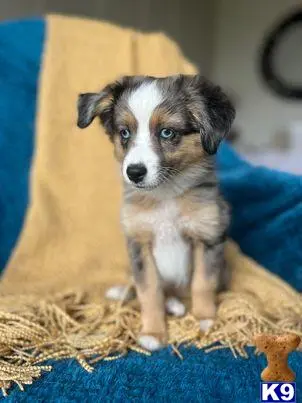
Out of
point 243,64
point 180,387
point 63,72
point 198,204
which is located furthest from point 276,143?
point 180,387

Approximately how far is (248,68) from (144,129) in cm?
616

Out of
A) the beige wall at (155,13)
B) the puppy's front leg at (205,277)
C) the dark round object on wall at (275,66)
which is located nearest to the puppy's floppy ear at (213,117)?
the puppy's front leg at (205,277)

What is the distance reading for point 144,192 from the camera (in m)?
1.78

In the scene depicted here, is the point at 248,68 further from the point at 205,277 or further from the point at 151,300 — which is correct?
the point at 151,300

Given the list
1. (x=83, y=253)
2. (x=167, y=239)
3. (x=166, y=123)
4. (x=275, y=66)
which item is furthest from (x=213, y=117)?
(x=275, y=66)

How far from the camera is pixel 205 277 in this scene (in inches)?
70.9

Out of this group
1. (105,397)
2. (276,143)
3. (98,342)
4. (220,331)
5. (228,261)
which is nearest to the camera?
(105,397)

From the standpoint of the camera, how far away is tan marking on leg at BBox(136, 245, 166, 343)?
173 cm

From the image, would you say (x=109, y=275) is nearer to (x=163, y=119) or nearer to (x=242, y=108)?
(x=163, y=119)

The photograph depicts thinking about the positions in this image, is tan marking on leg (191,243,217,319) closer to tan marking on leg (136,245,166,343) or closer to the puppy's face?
tan marking on leg (136,245,166,343)

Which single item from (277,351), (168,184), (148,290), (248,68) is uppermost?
(248,68)

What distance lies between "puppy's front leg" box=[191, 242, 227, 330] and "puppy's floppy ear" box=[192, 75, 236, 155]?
432mm

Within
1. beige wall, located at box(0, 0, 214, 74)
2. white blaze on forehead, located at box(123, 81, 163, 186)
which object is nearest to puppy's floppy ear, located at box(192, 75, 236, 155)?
white blaze on forehead, located at box(123, 81, 163, 186)

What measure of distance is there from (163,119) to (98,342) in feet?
2.54
